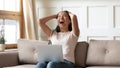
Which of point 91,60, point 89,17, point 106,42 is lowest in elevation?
point 91,60

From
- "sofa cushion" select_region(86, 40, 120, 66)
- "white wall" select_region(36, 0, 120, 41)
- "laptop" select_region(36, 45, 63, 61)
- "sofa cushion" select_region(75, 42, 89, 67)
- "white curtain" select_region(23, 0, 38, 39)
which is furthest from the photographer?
"white curtain" select_region(23, 0, 38, 39)

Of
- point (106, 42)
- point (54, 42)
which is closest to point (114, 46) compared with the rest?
point (106, 42)

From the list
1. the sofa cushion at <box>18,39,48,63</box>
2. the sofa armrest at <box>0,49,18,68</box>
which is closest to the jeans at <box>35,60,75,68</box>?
the sofa cushion at <box>18,39,48,63</box>

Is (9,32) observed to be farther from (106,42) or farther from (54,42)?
(106,42)

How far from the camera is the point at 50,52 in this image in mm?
2766

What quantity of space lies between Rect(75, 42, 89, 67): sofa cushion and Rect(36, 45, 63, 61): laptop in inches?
15.3

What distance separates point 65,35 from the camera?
316 cm

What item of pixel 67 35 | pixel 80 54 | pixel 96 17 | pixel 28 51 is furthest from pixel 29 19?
pixel 80 54

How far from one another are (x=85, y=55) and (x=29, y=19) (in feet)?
4.54

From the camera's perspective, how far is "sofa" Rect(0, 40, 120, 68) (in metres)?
3.01

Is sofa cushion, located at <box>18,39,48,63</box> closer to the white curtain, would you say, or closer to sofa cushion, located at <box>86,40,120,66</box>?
sofa cushion, located at <box>86,40,120,66</box>

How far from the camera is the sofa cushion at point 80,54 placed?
311cm

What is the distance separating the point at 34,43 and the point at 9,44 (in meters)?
0.82

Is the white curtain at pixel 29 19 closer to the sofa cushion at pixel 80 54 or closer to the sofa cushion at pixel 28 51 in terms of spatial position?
the sofa cushion at pixel 28 51
